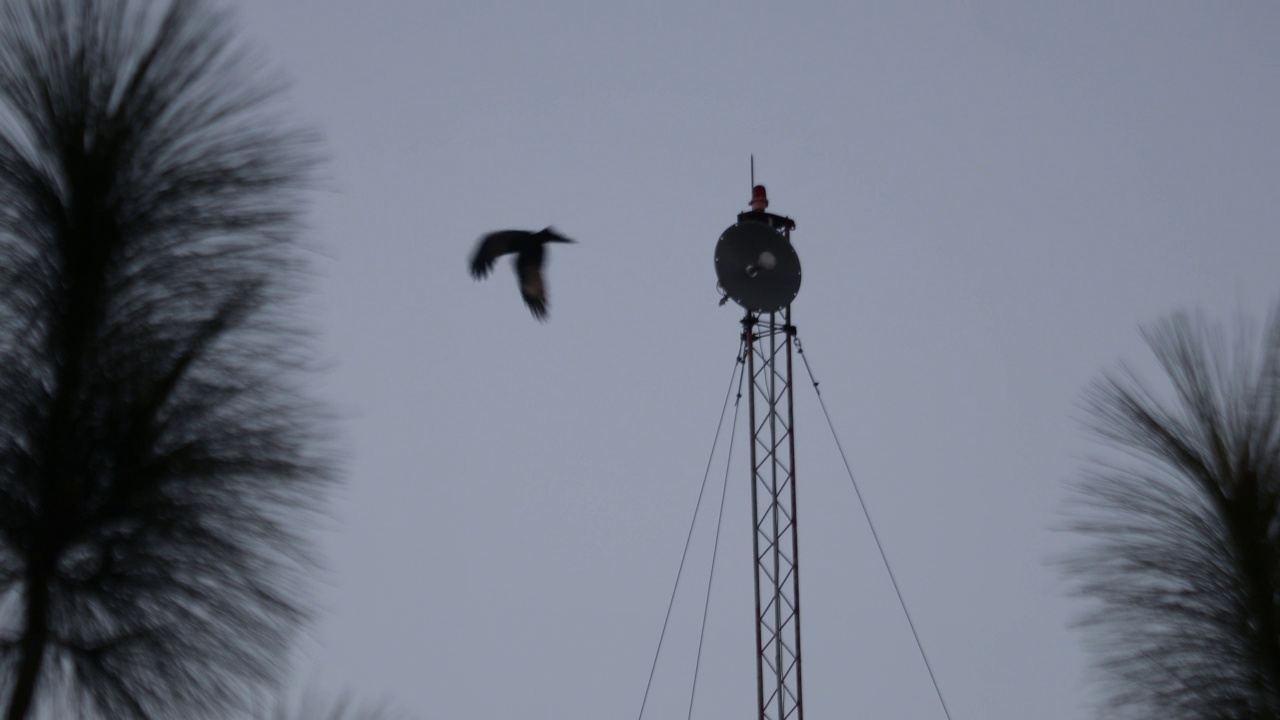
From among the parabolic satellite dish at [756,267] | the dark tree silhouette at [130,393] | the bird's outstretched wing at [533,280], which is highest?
the parabolic satellite dish at [756,267]

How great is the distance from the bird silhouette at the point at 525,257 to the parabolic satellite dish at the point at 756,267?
4.60 m

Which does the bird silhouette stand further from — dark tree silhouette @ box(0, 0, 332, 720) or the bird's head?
dark tree silhouette @ box(0, 0, 332, 720)

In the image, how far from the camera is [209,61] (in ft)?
7.02

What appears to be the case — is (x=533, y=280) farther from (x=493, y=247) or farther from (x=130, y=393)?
(x=130, y=393)

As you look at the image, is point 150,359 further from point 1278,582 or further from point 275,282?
point 1278,582

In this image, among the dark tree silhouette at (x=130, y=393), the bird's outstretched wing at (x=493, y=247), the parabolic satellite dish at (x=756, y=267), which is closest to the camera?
the dark tree silhouette at (x=130, y=393)

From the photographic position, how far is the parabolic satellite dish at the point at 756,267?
368 inches

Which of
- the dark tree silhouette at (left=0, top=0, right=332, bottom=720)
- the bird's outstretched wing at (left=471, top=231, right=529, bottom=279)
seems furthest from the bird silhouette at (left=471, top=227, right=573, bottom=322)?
the dark tree silhouette at (left=0, top=0, right=332, bottom=720)

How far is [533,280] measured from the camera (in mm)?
4715

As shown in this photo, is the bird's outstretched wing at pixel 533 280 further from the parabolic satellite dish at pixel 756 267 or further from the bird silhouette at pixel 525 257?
the parabolic satellite dish at pixel 756 267

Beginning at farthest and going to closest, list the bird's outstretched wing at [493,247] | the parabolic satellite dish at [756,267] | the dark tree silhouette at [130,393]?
1. the parabolic satellite dish at [756,267]
2. the bird's outstretched wing at [493,247]
3. the dark tree silhouette at [130,393]

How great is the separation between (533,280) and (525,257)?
11 centimetres

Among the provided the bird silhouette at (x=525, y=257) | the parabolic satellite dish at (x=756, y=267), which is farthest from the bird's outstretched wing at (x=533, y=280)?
the parabolic satellite dish at (x=756, y=267)

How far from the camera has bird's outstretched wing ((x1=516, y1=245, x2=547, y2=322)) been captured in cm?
471
